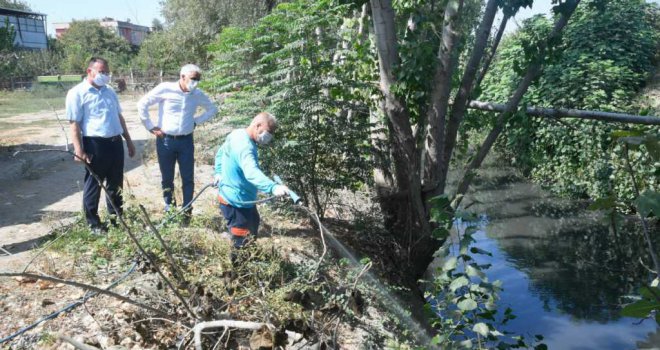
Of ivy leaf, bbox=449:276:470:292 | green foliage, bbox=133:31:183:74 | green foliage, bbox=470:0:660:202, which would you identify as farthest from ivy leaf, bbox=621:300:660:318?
green foliage, bbox=133:31:183:74

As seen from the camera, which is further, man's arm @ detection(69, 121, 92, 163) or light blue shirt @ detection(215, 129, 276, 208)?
man's arm @ detection(69, 121, 92, 163)

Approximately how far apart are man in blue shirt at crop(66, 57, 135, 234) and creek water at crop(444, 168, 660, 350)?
3652 millimetres

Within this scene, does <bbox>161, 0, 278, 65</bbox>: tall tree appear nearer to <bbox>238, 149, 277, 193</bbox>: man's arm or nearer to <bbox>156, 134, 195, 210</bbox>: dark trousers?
<bbox>156, 134, 195, 210</bbox>: dark trousers

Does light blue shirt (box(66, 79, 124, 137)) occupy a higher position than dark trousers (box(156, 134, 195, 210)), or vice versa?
light blue shirt (box(66, 79, 124, 137))

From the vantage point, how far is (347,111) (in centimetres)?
684

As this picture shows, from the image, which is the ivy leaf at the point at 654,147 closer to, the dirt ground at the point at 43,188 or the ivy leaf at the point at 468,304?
the ivy leaf at the point at 468,304

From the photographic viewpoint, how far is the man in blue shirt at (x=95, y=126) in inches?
199

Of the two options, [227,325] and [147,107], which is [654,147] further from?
[147,107]

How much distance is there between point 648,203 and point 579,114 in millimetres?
3972

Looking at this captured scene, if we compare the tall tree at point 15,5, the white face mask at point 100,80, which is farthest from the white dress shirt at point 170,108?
the tall tree at point 15,5

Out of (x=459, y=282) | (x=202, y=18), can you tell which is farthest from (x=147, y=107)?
(x=202, y=18)

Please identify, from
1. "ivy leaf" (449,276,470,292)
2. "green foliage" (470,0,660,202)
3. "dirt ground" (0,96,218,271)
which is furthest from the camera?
"green foliage" (470,0,660,202)

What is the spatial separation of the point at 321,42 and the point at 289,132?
46.6 inches

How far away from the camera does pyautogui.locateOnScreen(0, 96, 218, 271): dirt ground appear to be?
5.76m
